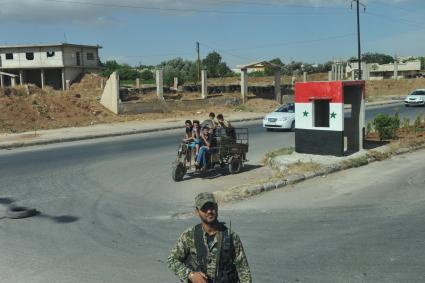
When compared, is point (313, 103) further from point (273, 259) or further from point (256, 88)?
point (256, 88)

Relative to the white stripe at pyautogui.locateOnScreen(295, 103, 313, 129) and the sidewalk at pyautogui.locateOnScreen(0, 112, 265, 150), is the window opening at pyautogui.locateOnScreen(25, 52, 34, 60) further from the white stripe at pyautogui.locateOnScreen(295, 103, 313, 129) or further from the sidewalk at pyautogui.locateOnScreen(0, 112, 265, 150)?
the white stripe at pyautogui.locateOnScreen(295, 103, 313, 129)

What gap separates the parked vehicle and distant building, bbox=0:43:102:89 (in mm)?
52101

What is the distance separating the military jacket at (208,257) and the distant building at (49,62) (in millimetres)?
62029

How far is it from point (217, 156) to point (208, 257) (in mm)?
10056

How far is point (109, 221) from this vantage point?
9.20 metres

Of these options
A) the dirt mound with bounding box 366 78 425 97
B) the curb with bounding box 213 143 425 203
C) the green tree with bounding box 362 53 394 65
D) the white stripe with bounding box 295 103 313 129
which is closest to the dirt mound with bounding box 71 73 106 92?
the dirt mound with bounding box 366 78 425 97

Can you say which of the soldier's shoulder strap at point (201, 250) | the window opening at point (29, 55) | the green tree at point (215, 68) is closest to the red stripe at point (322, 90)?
the soldier's shoulder strap at point (201, 250)

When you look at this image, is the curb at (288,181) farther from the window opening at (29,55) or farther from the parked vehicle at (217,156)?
the window opening at (29,55)

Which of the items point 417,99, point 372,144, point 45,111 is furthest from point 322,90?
point 417,99

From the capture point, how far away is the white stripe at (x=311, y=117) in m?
15.7

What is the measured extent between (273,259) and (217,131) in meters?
7.74

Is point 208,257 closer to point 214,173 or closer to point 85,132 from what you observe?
point 214,173

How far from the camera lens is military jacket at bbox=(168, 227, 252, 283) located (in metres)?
Answer: 3.60

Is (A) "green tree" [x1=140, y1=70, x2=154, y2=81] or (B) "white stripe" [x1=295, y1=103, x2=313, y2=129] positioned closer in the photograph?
(B) "white stripe" [x1=295, y1=103, x2=313, y2=129]
